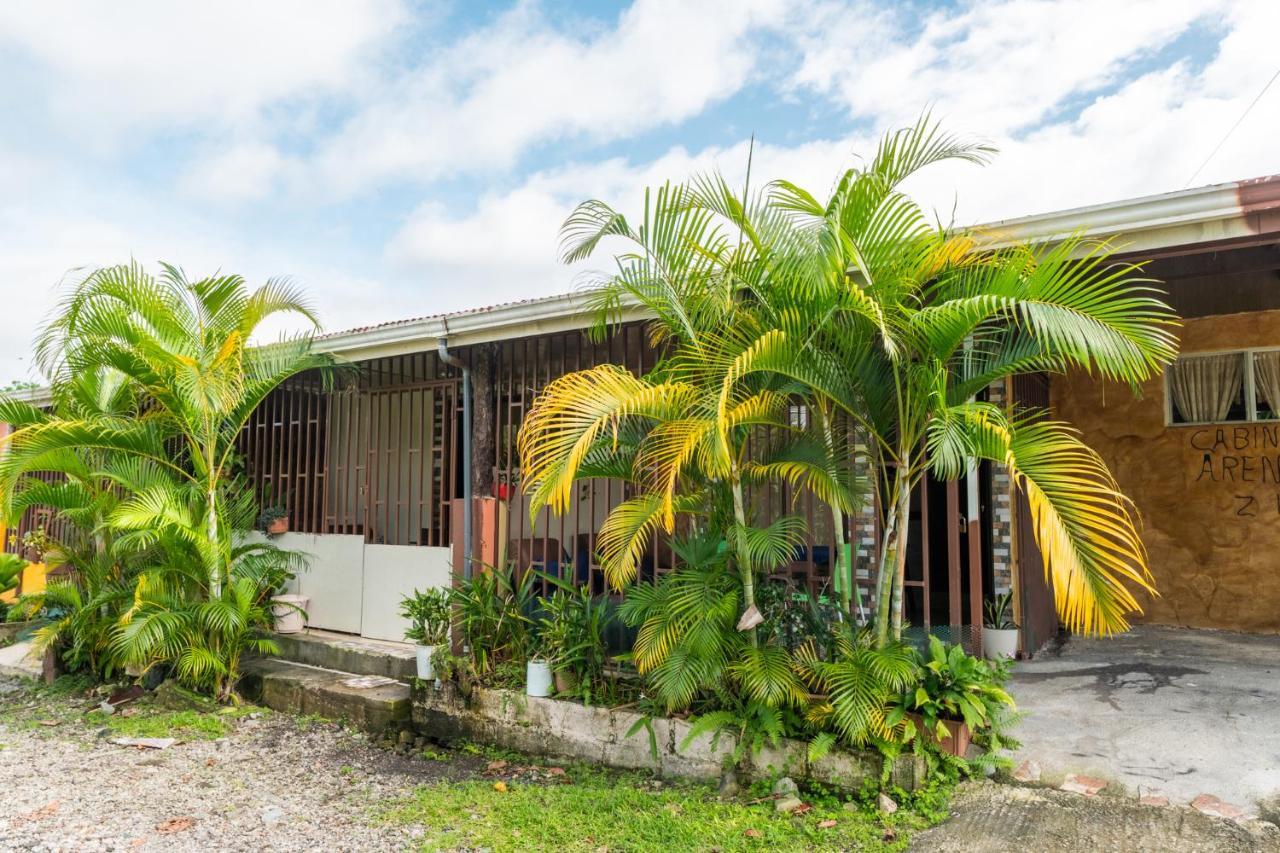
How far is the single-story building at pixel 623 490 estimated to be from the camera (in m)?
5.45

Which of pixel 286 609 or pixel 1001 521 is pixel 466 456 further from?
pixel 1001 521

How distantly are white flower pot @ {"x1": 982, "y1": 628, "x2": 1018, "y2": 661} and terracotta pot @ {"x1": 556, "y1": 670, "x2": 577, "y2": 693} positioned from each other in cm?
264

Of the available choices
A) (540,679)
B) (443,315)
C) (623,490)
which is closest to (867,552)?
(623,490)

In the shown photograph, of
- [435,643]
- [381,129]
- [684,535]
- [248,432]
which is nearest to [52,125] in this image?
[381,129]

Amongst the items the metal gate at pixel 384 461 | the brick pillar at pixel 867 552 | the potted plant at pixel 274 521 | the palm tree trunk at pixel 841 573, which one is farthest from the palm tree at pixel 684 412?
the potted plant at pixel 274 521

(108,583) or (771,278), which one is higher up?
(771,278)

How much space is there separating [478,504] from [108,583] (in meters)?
3.71

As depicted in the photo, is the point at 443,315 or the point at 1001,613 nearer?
the point at 1001,613

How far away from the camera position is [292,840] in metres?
3.83

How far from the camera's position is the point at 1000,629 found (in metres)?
5.34

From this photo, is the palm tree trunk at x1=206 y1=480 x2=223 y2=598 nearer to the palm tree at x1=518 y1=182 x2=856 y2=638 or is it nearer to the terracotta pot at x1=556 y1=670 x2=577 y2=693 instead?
the terracotta pot at x1=556 y1=670 x2=577 y2=693

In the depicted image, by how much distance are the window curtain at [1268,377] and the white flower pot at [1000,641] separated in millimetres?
2890

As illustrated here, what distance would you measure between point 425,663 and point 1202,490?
589 centimetres

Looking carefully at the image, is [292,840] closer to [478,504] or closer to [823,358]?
[478,504]
